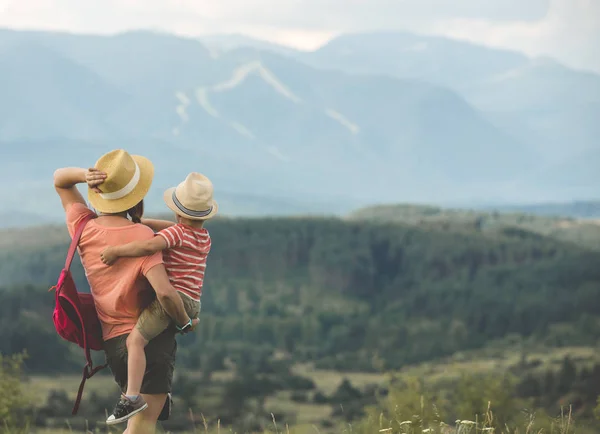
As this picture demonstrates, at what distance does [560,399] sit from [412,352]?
2224 inches

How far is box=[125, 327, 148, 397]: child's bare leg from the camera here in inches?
255

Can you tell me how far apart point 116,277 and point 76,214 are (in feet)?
1.75

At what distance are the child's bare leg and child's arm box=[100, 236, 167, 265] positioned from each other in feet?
1.47

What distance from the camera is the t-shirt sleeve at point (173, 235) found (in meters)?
6.42

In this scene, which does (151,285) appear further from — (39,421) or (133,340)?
(39,421)

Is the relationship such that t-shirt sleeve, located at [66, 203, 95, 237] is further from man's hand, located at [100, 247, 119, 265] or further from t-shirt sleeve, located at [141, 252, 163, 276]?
t-shirt sleeve, located at [141, 252, 163, 276]

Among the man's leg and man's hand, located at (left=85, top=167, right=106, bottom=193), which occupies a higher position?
man's hand, located at (left=85, top=167, right=106, bottom=193)

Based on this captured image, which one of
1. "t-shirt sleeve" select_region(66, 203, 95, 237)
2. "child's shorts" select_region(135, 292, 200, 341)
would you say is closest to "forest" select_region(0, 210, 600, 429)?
"t-shirt sleeve" select_region(66, 203, 95, 237)

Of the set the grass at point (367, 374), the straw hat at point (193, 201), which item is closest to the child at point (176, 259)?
the straw hat at point (193, 201)


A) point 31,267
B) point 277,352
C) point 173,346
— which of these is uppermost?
point 173,346

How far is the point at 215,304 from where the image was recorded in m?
170

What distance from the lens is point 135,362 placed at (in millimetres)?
6496

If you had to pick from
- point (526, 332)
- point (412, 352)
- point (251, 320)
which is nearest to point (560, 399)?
point (412, 352)

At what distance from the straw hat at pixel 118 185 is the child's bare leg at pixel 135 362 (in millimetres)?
757
